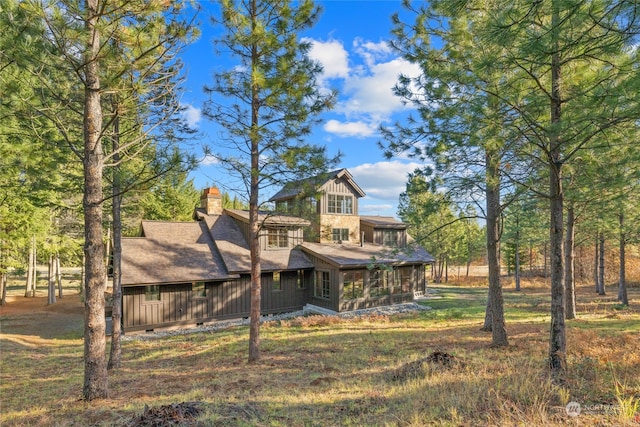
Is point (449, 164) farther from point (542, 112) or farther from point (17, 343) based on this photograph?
point (17, 343)

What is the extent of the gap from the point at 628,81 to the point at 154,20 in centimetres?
841

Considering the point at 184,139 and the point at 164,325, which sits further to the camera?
the point at 164,325

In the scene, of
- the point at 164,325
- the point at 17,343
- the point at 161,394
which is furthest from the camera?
the point at 164,325

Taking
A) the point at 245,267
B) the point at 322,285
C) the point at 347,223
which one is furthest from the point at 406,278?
the point at 245,267

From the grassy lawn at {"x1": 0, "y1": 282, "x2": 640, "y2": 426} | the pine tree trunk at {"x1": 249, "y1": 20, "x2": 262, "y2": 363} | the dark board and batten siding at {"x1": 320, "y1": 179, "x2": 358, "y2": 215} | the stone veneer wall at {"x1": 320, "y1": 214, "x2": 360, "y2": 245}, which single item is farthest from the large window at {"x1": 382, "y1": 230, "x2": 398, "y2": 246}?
the pine tree trunk at {"x1": 249, "y1": 20, "x2": 262, "y2": 363}

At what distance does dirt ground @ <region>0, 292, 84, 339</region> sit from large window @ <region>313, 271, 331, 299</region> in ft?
40.2

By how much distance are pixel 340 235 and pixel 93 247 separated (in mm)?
17172

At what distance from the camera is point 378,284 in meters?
20.9

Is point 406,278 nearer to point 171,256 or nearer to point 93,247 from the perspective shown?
point 171,256

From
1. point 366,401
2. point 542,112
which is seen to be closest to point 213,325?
point 366,401

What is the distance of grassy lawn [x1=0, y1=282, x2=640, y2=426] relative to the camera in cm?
442

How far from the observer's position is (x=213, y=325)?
55.0 ft

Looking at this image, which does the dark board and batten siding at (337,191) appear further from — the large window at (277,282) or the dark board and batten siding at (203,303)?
the large window at (277,282)

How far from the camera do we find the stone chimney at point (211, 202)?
837 inches
